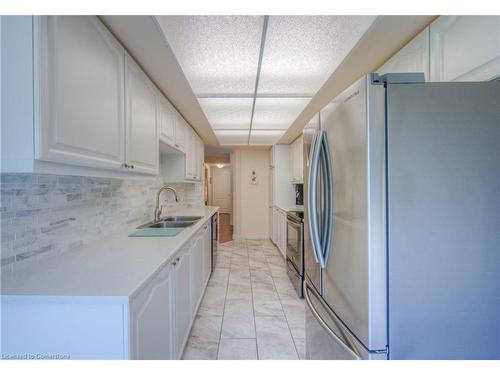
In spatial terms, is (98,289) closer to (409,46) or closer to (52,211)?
(52,211)

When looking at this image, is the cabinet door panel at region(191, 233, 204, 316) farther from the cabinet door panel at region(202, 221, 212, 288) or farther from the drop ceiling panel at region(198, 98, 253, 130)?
the drop ceiling panel at region(198, 98, 253, 130)

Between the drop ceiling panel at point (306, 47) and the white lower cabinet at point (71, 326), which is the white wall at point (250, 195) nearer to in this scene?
the drop ceiling panel at point (306, 47)

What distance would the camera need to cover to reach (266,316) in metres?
2.25

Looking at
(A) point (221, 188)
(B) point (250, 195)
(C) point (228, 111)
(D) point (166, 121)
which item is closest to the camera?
(D) point (166, 121)

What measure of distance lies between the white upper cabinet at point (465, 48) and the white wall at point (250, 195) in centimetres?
445

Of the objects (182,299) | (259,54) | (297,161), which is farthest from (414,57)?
(297,161)

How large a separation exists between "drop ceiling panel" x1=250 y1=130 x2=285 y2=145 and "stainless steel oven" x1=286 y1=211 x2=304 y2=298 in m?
1.41

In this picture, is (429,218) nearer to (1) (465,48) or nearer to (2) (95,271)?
(1) (465,48)

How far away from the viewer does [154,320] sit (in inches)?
43.9

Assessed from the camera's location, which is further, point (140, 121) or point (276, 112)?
point (276, 112)

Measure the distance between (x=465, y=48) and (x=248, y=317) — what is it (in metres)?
2.44

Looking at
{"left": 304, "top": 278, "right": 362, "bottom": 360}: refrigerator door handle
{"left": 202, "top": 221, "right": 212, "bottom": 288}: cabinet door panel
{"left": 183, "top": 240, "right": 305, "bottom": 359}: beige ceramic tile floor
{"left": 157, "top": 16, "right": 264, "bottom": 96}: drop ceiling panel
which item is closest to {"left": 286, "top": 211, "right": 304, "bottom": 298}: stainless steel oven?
{"left": 183, "top": 240, "right": 305, "bottom": 359}: beige ceramic tile floor

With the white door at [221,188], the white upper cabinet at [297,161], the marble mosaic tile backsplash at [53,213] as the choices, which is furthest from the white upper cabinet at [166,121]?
the white door at [221,188]
